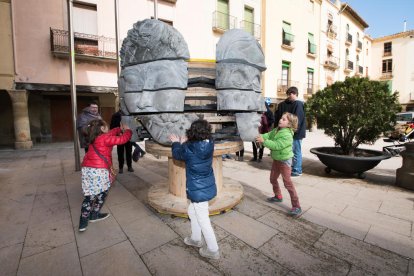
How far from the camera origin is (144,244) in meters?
2.15

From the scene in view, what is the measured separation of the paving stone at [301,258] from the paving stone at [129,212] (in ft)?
4.92

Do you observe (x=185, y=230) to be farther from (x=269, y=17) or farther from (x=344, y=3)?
(x=344, y=3)

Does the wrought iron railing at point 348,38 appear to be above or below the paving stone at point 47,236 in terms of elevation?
above

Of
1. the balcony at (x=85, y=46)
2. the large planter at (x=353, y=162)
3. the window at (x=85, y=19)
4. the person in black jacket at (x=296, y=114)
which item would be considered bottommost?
the large planter at (x=353, y=162)

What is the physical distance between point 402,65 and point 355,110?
30979 millimetres

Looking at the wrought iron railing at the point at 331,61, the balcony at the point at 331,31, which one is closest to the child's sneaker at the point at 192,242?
the wrought iron railing at the point at 331,61

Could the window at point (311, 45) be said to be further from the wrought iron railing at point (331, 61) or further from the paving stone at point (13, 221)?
the paving stone at point (13, 221)

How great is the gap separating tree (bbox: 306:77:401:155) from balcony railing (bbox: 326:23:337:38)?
1848 centimetres

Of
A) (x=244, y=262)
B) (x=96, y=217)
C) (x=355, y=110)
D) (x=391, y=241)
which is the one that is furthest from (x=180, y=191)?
(x=355, y=110)

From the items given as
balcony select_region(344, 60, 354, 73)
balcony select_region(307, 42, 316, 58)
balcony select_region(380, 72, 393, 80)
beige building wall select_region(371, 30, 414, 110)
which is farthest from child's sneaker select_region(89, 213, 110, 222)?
balcony select_region(380, 72, 393, 80)

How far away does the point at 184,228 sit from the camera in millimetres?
2455

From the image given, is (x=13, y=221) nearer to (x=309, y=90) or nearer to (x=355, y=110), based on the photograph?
(x=355, y=110)

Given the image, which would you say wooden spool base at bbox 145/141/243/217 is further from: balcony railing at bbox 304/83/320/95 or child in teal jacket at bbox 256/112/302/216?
balcony railing at bbox 304/83/320/95

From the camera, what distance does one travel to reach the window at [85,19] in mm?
9312
